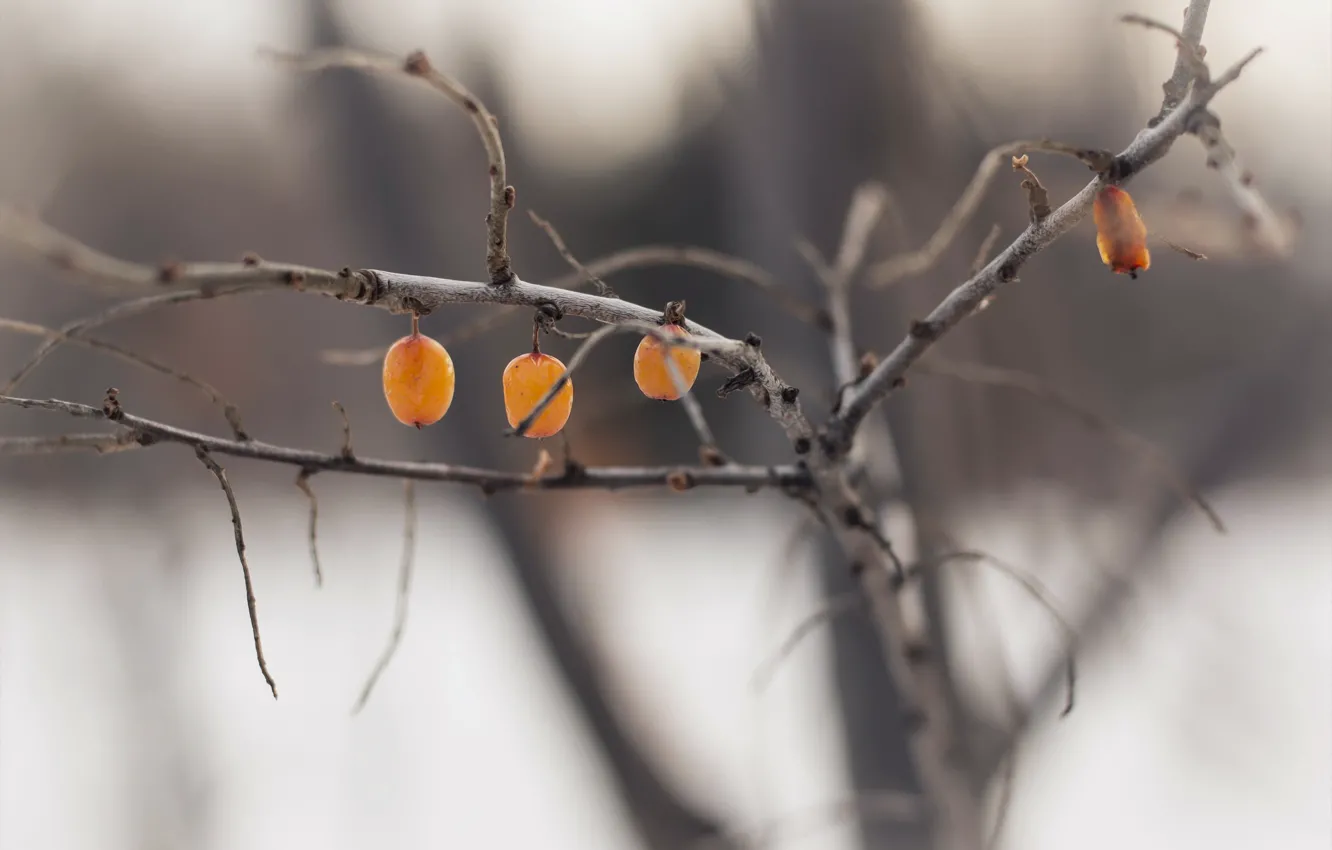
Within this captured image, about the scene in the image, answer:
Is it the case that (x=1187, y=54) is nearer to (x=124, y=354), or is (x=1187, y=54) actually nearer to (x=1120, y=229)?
(x=1120, y=229)

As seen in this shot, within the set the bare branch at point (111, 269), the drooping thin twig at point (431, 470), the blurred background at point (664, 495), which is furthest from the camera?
the blurred background at point (664, 495)

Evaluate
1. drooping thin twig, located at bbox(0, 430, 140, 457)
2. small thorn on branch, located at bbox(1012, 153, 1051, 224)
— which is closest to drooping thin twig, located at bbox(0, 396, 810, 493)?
drooping thin twig, located at bbox(0, 430, 140, 457)

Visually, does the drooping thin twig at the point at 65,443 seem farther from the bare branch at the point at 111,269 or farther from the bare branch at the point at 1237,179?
the bare branch at the point at 1237,179

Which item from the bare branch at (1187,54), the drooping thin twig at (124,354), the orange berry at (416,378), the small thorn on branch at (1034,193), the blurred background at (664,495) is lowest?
the drooping thin twig at (124,354)

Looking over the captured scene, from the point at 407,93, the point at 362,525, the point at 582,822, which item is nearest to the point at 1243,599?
the point at 582,822

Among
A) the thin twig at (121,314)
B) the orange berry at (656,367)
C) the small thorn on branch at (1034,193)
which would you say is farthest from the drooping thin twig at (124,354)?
the small thorn on branch at (1034,193)

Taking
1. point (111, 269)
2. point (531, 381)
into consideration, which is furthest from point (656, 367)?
point (111, 269)
